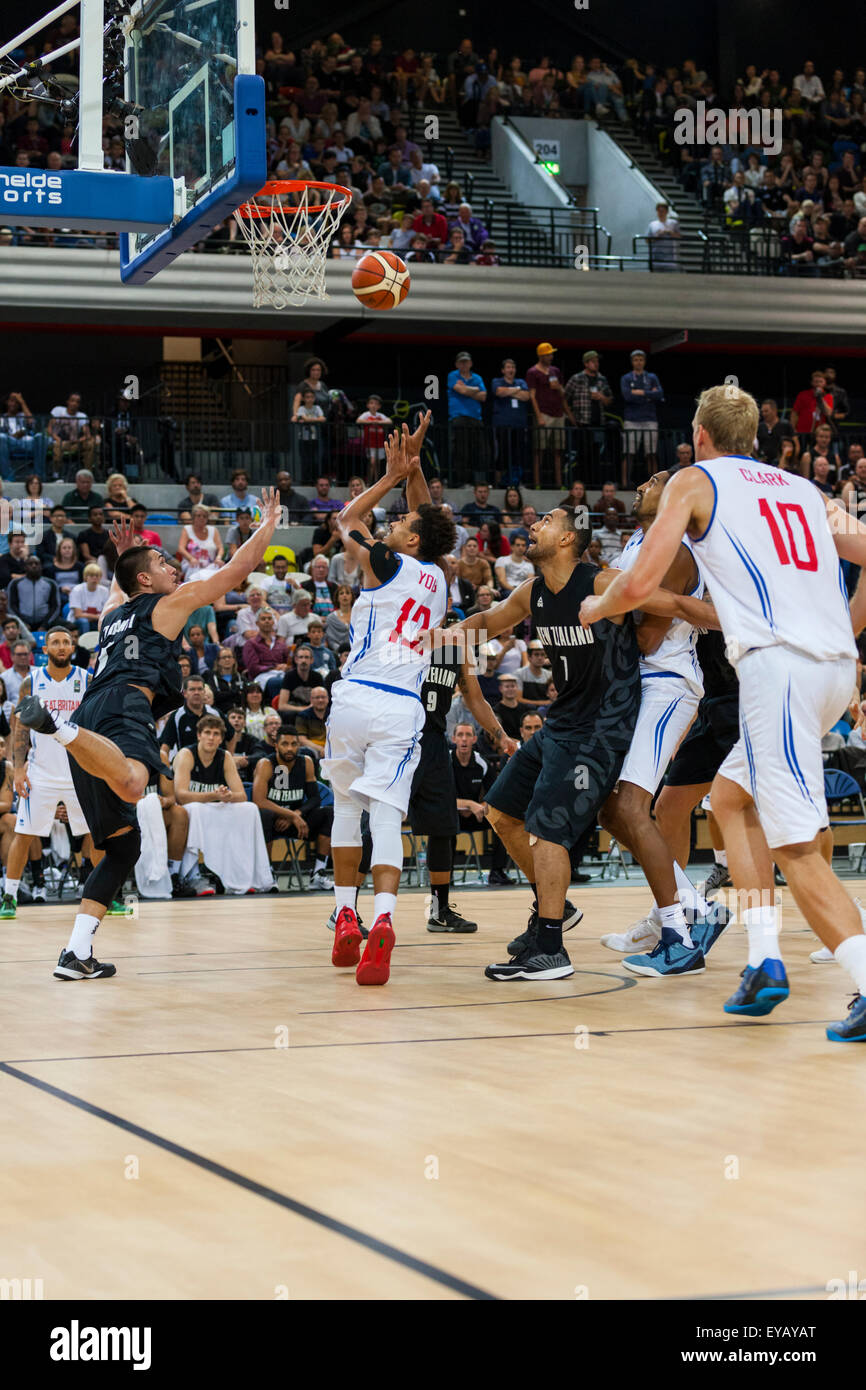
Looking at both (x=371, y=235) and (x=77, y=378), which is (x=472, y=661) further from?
(x=77, y=378)

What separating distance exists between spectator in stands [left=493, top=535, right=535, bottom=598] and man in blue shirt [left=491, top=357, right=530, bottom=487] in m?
3.50

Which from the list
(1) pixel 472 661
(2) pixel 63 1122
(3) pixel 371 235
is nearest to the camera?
(2) pixel 63 1122

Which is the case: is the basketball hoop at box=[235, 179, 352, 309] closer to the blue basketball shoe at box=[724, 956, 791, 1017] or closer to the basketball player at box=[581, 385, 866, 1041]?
the basketball player at box=[581, 385, 866, 1041]

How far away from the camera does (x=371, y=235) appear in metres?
21.0

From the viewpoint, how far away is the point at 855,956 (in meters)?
4.33

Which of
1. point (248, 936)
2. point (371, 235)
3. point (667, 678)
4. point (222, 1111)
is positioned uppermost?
point (371, 235)

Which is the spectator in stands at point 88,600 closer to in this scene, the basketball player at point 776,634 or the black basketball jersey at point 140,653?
the black basketball jersey at point 140,653

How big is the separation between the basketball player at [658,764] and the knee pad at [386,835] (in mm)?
893

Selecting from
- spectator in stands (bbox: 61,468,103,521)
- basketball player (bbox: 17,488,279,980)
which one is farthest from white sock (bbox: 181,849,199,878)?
spectator in stands (bbox: 61,468,103,521)

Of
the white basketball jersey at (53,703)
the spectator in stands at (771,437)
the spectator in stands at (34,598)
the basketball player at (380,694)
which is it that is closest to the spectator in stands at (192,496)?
the spectator in stands at (34,598)

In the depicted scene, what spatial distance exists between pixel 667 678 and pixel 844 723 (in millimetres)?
8776

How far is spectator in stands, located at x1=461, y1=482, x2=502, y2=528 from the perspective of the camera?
18594mm

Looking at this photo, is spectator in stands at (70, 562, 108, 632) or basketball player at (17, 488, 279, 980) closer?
basketball player at (17, 488, 279, 980)
